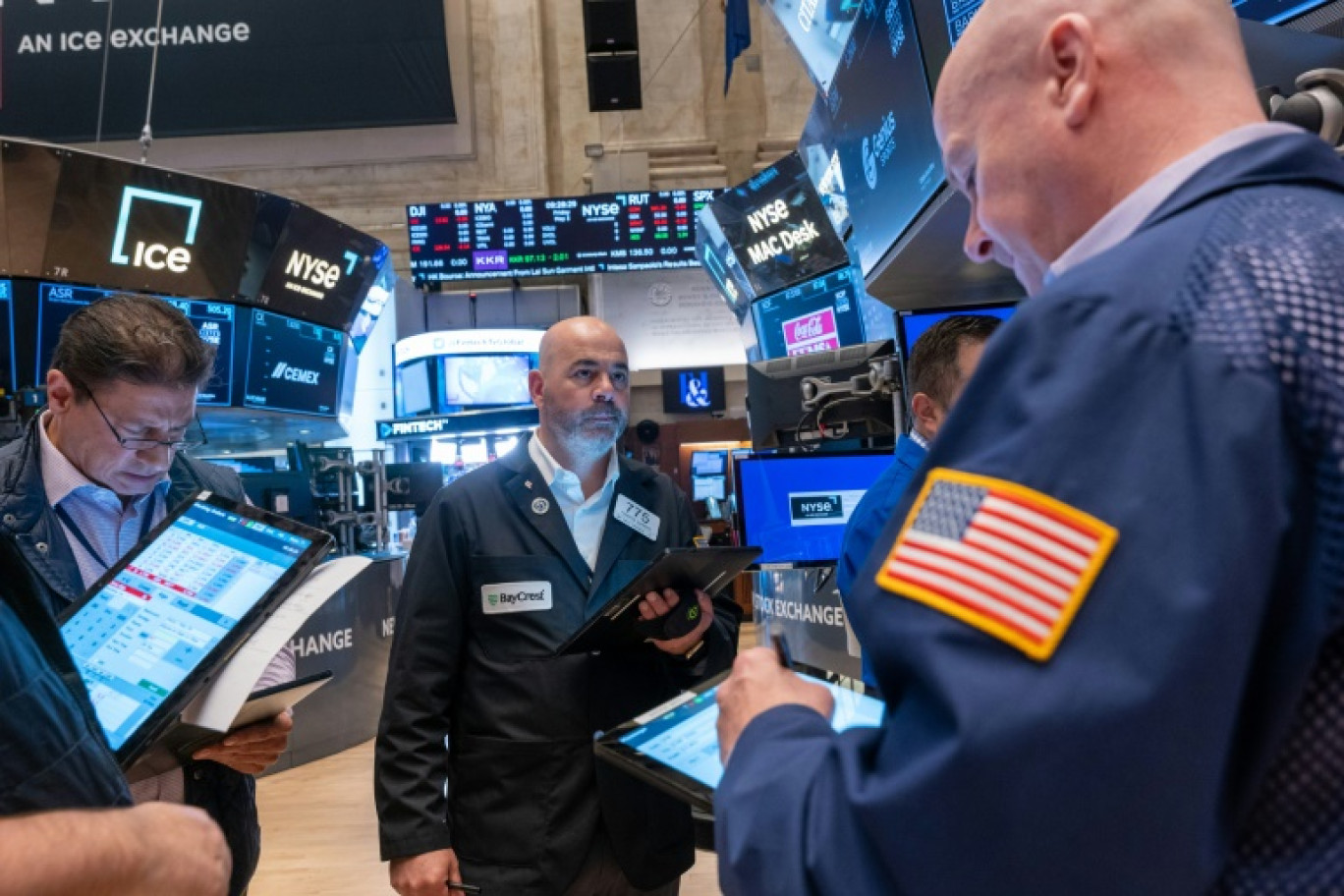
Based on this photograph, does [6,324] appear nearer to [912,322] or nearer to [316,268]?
[316,268]

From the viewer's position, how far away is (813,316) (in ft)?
27.8

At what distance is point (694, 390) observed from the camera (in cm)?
1452

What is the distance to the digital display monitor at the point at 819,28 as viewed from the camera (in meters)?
3.79

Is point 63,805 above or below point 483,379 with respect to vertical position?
below

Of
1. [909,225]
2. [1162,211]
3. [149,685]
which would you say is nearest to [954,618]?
[1162,211]

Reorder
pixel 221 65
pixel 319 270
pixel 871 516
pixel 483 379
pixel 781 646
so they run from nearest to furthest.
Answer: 1. pixel 781 646
2. pixel 871 516
3. pixel 319 270
4. pixel 221 65
5. pixel 483 379

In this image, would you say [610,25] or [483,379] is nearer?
[610,25]

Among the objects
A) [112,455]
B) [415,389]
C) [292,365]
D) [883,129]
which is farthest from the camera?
[415,389]

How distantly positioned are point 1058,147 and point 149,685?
1408mm

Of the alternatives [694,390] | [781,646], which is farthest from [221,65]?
[781,646]

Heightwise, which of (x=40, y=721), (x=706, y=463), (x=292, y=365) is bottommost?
(x=40, y=721)

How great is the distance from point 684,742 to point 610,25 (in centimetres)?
957

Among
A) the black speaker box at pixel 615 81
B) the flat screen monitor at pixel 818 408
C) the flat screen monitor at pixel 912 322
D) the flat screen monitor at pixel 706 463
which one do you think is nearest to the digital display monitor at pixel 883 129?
the flat screen monitor at pixel 912 322

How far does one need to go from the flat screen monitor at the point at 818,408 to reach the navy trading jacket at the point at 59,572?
2.38 metres
